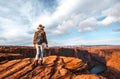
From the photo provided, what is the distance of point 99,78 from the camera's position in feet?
49.5

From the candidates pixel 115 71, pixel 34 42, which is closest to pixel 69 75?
pixel 34 42

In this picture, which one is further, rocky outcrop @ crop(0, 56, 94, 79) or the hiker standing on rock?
the hiker standing on rock

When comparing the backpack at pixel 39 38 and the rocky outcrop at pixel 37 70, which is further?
the backpack at pixel 39 38

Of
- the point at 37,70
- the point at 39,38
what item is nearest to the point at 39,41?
the point at 39,38

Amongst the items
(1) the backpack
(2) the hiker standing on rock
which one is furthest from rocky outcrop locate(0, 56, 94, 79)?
(1) the backpack

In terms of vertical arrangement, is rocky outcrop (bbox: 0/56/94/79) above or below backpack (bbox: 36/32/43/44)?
below

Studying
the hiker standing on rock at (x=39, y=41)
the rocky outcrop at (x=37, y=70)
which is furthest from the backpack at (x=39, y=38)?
the rocky outcrop at (x=37, y=70)

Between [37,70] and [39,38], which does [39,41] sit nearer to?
[39,38]

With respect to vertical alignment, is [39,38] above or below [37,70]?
above

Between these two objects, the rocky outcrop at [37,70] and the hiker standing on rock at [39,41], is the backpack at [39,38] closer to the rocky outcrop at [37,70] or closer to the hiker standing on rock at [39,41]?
the hiker standing on rock at [39,41]

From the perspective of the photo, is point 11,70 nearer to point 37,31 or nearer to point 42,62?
point 42,62

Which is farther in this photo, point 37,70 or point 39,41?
point 39,41

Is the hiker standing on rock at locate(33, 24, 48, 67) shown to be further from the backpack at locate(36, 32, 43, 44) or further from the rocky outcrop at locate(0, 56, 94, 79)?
the rocky outcrop at locate(0, 56, 94, 79)

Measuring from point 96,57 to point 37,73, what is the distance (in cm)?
13439
